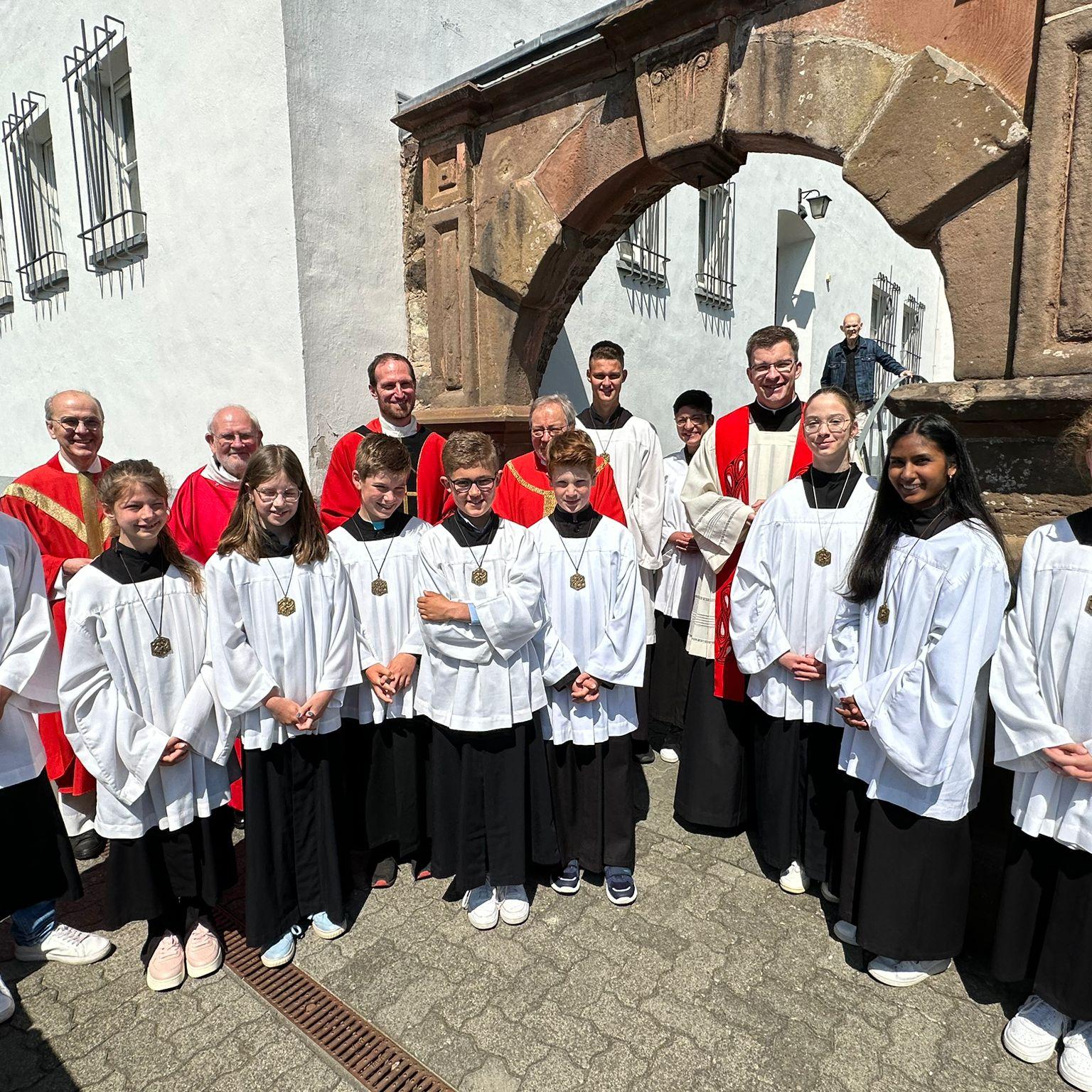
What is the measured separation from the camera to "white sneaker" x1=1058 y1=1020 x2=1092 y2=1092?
2.07 metres

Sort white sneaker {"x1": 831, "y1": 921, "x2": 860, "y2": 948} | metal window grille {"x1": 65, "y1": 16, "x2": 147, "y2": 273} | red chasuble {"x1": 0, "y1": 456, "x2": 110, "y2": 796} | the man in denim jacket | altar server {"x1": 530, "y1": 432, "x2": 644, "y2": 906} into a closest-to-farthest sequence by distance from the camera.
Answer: white sneaker {"x1": 831, "y1": 921, "x2": 860, "y2": 948} → altar server {"x1": 530, "y1": 432, "x2": 644, "y2": 906} → red chasuble {"x1": 0, "y1": 456, "x2": 110, "y2": 796} → metal window grille {"x1": 65, "y1": 16, "x2": 147, "y2": 273} → the man in denim jacket

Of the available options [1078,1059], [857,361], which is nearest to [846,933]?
[1078,1059]

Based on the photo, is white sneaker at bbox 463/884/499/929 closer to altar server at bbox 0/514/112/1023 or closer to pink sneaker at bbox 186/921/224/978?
pink sneaker at bbox 186/921/224/978

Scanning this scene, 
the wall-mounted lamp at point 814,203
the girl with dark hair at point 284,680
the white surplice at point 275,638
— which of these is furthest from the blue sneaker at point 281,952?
the wall-mounted lamp at point 814,203

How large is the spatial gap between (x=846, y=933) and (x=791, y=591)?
4.04ft

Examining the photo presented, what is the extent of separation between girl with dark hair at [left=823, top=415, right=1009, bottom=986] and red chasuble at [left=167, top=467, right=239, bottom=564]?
106 inches

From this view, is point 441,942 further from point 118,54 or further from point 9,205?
point 9,205

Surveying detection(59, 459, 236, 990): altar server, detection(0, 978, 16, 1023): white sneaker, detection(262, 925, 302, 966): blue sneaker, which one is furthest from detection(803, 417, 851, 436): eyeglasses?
detection(0, 978, 16, 1023): white sneaker

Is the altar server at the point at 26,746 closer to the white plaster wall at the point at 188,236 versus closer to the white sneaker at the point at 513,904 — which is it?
the white sneaker at the point at 513,904

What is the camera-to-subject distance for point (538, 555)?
110 inches

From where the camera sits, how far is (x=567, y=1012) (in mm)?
2359

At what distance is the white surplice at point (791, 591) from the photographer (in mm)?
2857

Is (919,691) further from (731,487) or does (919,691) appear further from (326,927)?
(326,927)

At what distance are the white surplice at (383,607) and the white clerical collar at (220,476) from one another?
852 mm
